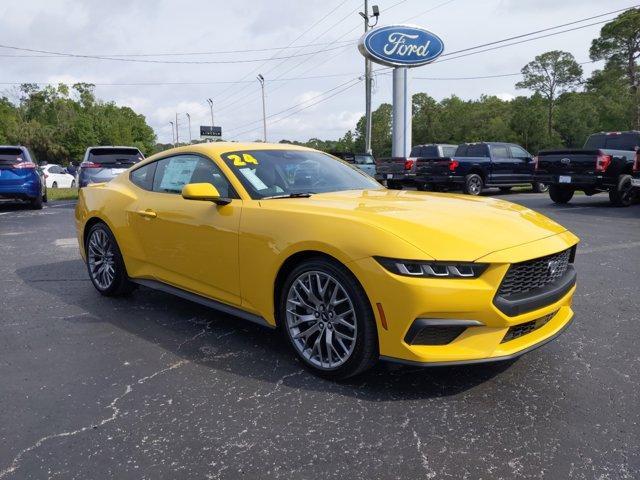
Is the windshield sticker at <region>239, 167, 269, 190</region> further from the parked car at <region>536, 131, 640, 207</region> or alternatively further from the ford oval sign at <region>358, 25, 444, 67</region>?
the ford oval sign at <region>358, 25, 444, 67</region>

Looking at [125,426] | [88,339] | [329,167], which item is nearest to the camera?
[125,426]

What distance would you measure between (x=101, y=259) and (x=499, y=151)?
1500 cm

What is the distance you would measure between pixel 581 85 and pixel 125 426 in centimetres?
6848

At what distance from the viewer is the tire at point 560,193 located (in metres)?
13.8

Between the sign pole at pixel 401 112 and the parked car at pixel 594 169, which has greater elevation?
the sign pole at pixel 401 112

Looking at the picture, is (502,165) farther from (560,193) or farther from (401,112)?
(401,112)

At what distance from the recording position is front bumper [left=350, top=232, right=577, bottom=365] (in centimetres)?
271

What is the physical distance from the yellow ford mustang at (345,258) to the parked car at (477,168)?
12.6m

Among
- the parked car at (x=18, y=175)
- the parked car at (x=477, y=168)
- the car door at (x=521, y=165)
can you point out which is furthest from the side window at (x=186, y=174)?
the car door at (x=521, y=165)

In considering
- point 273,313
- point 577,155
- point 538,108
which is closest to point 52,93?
point 538,108

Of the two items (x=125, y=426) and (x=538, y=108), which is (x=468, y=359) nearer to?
(x=125, y=426)

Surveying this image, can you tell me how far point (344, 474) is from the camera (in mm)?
2291

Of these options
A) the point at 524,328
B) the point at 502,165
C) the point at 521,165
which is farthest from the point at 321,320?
the point at 521,165

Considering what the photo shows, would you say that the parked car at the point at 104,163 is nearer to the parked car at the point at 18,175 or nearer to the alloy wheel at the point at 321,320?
the parked car at the point at 18,175
